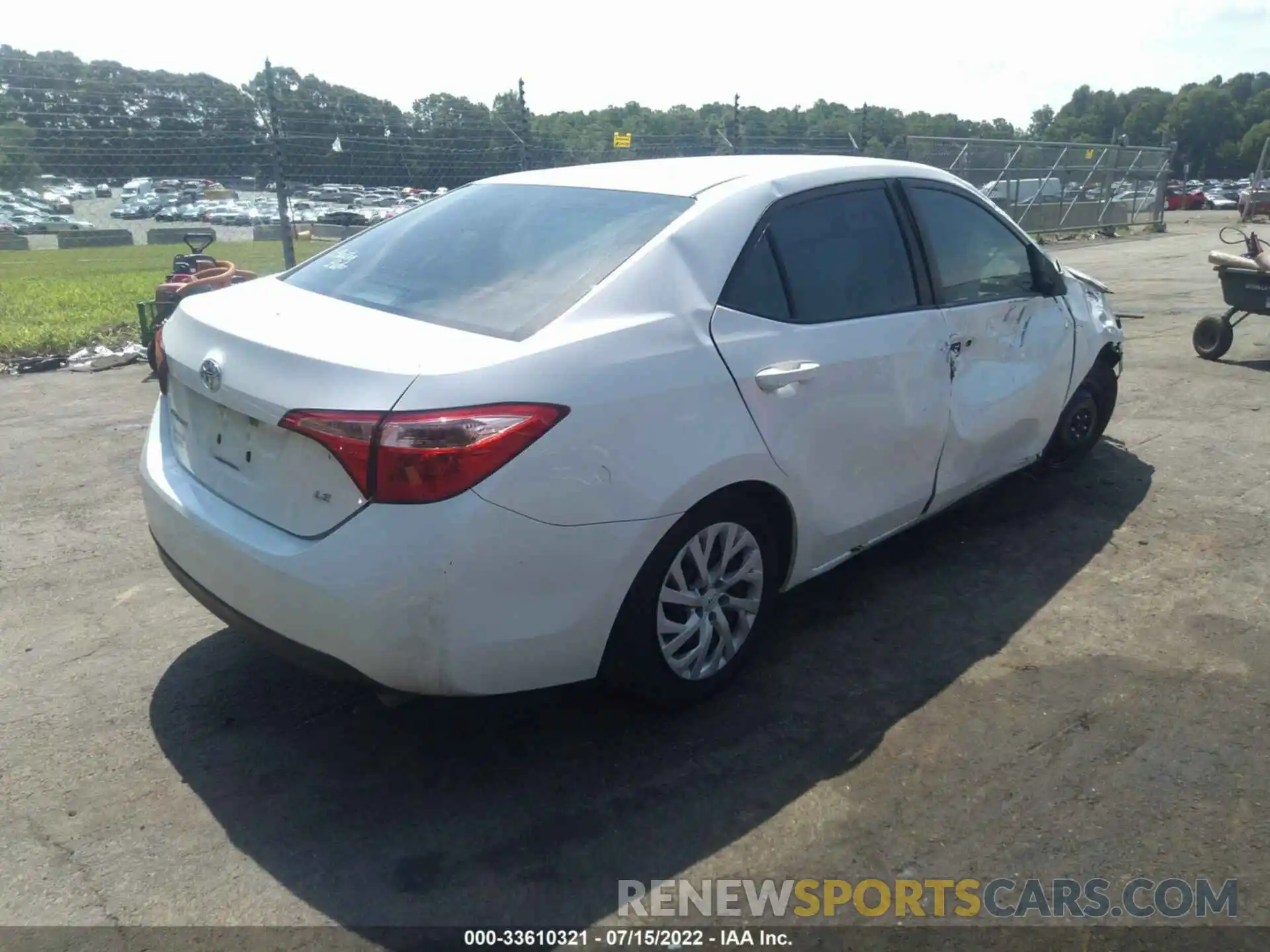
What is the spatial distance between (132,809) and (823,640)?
2.41 metres

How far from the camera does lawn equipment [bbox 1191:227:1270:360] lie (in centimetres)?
807

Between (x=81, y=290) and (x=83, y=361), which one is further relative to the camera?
(x=81, y=290)

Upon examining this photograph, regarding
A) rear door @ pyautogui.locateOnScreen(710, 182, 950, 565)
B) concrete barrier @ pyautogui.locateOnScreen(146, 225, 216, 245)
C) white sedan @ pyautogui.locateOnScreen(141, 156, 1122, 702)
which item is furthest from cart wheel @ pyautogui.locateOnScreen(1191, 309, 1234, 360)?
concrete barrier @ pyautogui.locateOnScreen(146, 225, 216, 245)

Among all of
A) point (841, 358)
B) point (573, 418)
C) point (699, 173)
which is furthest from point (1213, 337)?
point (573, 418)

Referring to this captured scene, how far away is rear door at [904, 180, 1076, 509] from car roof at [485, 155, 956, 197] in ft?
0.92

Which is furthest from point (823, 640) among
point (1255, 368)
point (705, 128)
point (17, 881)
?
point (705, 128)

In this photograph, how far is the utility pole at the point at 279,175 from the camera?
405 inches

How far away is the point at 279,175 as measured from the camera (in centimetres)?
1048

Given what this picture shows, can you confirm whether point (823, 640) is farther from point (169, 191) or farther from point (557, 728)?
point (169, 191)

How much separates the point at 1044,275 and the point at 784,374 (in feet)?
7.30

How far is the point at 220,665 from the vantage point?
366cm

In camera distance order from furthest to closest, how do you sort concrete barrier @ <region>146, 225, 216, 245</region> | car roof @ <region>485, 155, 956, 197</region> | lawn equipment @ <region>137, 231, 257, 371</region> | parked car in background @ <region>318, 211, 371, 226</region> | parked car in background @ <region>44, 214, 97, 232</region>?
concrete barrier @ <region>146, 225, 216, 245</region>
parked car in background @ <region>44, 214, 97, 232</region>
parked car in background @ <region>318, 211, 371, 226</region>
lawn equipment @ <region>137, 231, 257, 371</region>
car roof @ <region>485, 155, 956, 197</region>

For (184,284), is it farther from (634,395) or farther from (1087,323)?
(1087,323)

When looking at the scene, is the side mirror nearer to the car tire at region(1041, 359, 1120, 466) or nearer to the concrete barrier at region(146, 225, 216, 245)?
the car tire at region(1041, 359, 1120, 466)
